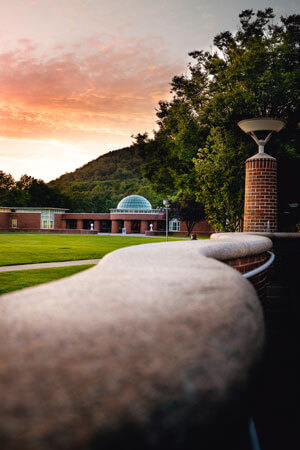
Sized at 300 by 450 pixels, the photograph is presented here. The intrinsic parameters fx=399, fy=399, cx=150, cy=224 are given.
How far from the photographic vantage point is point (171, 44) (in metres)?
15.1

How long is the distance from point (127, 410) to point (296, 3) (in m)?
25.3

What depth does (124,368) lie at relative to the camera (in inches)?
32.0

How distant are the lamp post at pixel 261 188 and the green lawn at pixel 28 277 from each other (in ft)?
19.7

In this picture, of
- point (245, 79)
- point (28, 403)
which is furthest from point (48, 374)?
point (245, 79)

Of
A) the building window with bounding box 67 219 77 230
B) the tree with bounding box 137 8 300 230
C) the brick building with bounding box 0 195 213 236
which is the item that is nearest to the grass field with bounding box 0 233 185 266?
the tree with bounding box 137 8 300 230

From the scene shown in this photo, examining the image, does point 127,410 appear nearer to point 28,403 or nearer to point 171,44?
point 28,403

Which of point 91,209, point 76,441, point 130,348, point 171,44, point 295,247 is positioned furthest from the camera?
point 91,209

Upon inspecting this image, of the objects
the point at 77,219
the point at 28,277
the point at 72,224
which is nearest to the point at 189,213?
the point at 77,219

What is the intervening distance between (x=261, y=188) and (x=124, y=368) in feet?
27.5

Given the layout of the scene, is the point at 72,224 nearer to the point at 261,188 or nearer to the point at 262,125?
the point at 262,125

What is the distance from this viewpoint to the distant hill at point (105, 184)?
100375 millimetres

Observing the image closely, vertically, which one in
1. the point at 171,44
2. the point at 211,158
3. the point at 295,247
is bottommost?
the point at 295,247

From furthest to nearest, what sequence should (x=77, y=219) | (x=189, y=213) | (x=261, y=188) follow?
(x=77, y=219) → (x=189, y=213) → (x=261, y=188)

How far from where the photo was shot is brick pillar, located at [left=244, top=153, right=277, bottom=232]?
870 cm
